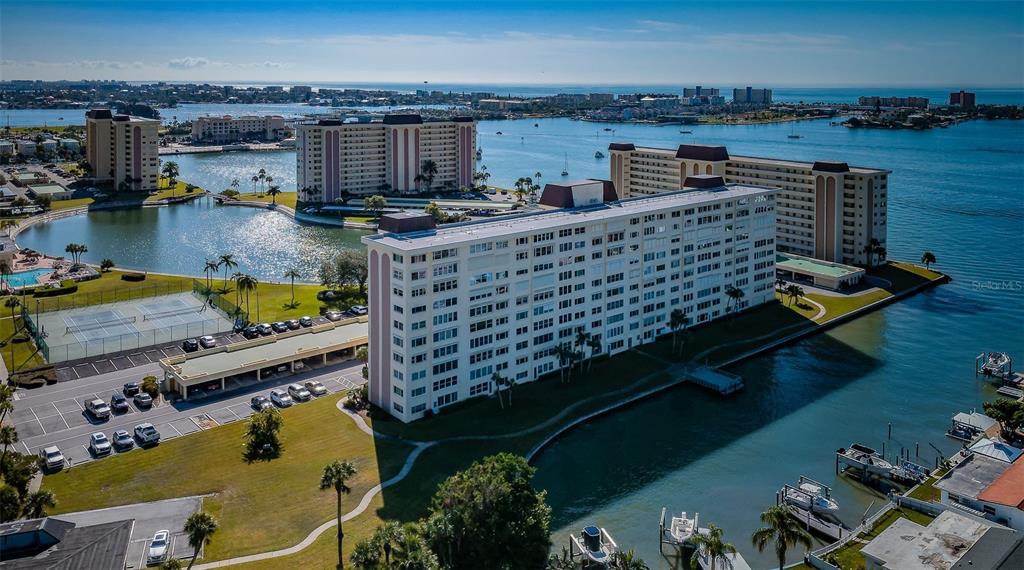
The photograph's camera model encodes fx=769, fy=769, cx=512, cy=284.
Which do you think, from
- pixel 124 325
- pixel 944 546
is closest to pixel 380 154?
pixel 124 325

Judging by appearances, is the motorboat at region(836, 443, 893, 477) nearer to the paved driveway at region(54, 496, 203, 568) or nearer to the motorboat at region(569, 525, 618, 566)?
the motorboat at region(569, 525, 618, 566)

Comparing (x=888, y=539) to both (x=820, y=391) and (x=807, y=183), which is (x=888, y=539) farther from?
(x=807, y=183)

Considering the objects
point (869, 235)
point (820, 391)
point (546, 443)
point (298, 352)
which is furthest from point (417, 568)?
Answer: point (869, 235)

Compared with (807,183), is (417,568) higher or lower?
lower

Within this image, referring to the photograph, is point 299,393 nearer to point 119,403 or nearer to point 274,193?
point 119,403

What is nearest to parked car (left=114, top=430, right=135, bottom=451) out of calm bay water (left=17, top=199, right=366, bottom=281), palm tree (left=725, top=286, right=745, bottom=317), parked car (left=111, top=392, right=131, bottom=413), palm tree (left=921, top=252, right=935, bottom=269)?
parked car (left=111, top=392, right=131, bottom=413)
